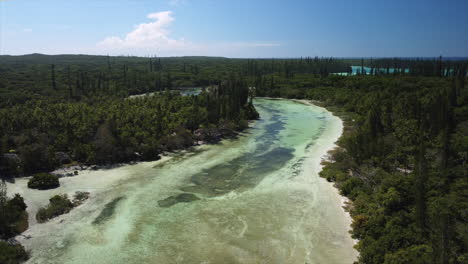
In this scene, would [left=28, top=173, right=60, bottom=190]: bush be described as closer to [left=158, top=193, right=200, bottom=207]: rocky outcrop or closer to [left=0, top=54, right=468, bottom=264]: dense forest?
[left=0, top=54, right=468, bottom=264]: dense forest

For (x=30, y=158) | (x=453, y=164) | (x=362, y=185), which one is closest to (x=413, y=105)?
(x=453, y=164)

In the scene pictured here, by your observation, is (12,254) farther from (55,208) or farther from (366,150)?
(366,150)

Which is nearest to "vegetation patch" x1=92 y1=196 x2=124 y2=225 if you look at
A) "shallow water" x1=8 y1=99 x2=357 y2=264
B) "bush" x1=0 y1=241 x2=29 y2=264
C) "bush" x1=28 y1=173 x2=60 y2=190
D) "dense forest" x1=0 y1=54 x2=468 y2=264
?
"shallow water" x1=8 y1=99 x2=357 y2=264

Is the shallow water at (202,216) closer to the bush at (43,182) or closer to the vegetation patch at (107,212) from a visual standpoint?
the vegetation patch at (107,212)

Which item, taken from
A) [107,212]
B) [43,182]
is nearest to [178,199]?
[107,212]

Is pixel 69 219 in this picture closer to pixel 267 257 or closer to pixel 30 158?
pixel 30 158
